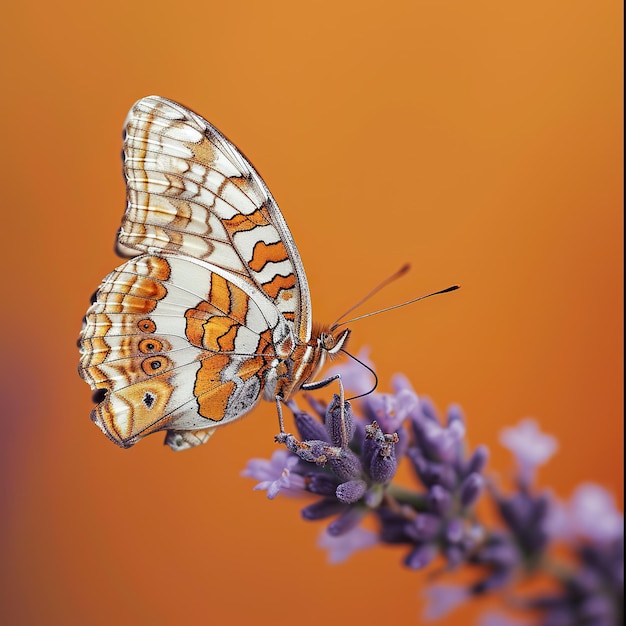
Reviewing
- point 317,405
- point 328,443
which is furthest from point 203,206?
point 328,443

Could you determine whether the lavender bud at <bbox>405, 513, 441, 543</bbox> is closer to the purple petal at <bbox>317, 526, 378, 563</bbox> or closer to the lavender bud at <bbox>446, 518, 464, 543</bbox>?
the lavender bud at <bbox>446, 518, 464, 543</bbox>

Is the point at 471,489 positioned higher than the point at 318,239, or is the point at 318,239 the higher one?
the point at 318,239

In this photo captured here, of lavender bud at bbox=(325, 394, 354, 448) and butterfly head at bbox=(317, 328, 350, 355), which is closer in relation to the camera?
lavender bud at bbox=(325, 394, 354, 448)

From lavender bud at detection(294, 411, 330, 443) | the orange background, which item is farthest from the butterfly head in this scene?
the orange background

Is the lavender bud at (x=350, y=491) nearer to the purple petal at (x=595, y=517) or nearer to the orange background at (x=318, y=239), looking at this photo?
the purple petal at (x=595, y=517)

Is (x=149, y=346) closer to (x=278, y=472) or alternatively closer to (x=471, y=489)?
(x=278, y=472)

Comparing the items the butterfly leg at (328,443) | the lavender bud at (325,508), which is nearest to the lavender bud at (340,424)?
the butterfly leg at (328,443)
